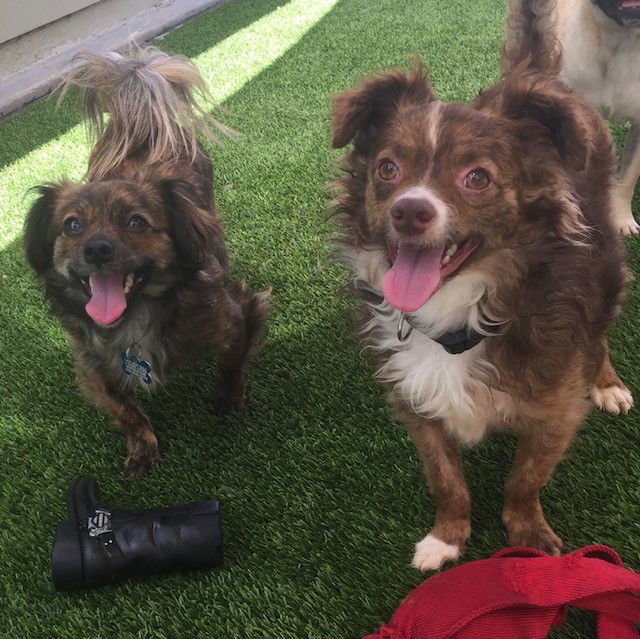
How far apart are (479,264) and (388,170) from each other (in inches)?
12.5

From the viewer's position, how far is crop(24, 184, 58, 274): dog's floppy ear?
2.22 m

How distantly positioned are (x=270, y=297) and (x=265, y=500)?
112cm

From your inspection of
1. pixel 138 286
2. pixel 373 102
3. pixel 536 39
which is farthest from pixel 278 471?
pixel 536 39

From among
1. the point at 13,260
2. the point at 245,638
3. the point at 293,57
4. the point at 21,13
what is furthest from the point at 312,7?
the point at 245,638

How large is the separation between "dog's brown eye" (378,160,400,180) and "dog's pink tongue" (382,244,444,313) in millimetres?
187

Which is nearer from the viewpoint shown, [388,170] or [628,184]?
[388,170]

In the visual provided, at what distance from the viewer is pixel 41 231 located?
222 centimetres

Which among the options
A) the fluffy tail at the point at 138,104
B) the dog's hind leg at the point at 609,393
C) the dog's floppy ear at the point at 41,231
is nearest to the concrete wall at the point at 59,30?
the fluffy tail at the point at 138,104

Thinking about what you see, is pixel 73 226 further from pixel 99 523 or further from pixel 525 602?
pixel 525 602

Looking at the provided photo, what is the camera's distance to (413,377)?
5.59 ft

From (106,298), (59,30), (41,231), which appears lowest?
(59,30)

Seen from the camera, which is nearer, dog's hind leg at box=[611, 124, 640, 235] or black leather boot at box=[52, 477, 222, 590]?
black leather boot at box=[52, 477, 222, 590]

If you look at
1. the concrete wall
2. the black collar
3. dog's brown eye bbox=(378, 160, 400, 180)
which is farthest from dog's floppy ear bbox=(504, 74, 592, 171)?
the concrete wall

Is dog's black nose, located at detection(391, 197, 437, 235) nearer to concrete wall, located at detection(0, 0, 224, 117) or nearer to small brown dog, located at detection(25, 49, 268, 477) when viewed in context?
small brown dog, located at detection(25, 49, 268, 477)
